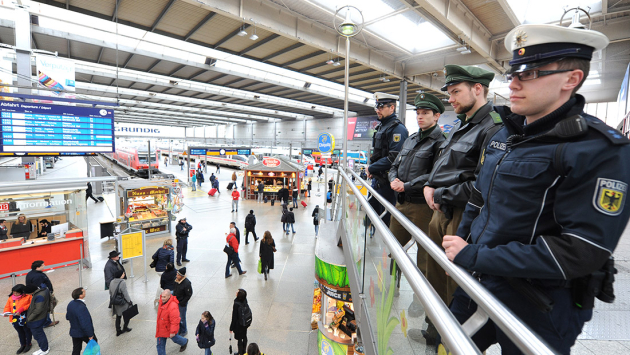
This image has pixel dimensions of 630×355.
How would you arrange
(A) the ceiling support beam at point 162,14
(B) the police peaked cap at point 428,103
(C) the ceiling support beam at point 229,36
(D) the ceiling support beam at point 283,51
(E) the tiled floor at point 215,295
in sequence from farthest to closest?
(D) the ceiling support beam at point 283,51 < (C) the ceiling support beam at point 229,36 < (A) the ceiling support beam at point 162,14 < (E) the tiled floor at point 215,295 < (B) the police peaked cap at point 428,103

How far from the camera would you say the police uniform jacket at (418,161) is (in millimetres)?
2697

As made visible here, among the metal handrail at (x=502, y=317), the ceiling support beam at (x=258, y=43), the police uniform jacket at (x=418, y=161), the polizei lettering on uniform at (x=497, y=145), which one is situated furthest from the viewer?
the ceiling support beam at (x=258, y=43)

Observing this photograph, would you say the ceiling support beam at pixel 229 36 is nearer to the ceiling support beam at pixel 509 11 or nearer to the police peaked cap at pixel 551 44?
the ceiling support beam at pixel 509 11

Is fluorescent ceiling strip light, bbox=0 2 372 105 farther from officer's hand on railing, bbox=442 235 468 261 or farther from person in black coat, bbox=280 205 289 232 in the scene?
officer's hand on railing, bbox=442 235 468 261

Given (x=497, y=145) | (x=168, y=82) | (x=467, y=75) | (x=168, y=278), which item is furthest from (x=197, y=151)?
(x=497, y=145)

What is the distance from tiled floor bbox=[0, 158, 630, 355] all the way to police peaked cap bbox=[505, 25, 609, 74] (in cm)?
122

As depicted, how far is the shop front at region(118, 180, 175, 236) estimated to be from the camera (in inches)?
456

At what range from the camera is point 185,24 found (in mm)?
9320

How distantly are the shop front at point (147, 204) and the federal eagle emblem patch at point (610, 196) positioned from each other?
42.3 feet

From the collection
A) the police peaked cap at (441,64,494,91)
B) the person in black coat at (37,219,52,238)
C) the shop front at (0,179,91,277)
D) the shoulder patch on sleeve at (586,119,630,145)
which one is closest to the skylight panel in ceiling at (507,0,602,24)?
the police peaked cap at (441,64,494,91)

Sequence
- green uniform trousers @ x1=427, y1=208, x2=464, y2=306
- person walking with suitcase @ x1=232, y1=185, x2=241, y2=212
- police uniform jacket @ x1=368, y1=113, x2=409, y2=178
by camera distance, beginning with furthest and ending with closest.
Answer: person walking with suitcase @ x1=232, y1=185, x2=241, y2=212 < police uniform jacket @ x1=368, y1=113, x2=409, y2=178 < green uniform trousers @ x1=427, y1=208, x2=464, y2=306

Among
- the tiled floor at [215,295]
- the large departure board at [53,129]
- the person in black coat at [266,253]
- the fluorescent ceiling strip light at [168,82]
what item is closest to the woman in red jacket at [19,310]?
the tiled floor at [215,295]

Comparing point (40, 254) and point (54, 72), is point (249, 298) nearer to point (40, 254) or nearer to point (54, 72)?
point (40, 254)

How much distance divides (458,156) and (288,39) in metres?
10.0
